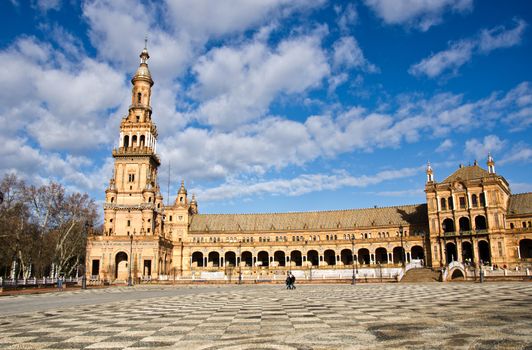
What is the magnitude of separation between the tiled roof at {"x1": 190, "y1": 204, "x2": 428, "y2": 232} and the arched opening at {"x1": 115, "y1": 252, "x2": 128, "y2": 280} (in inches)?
930

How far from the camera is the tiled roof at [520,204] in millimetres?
78375

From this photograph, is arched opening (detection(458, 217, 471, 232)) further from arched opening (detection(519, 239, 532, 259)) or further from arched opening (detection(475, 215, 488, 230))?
arched opening (detection(519, 239, 532, 259))

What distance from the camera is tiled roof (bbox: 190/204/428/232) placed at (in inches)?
3599

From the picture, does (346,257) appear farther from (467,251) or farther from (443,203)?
(467,251)

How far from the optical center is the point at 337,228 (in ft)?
304

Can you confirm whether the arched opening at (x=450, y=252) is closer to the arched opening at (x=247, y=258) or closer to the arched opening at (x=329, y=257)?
the arched opening at (x=329, y=257)

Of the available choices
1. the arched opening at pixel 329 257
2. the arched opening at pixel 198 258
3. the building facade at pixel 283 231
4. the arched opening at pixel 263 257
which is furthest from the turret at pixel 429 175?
the arched opening at pixel 198 258

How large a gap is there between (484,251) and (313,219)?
3568 centimetres

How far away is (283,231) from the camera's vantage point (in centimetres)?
9600

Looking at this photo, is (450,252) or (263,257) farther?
(263,257)

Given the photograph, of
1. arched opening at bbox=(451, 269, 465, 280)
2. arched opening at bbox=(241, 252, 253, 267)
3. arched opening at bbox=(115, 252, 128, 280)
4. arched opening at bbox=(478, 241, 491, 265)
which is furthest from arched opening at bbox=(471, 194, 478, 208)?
arched opening at bbox=(115, 252, 128, 280)

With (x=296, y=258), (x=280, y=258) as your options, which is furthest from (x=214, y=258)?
(x=296, y=258)

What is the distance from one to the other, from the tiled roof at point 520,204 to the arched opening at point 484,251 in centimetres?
856

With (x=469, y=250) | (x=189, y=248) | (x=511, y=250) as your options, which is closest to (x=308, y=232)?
(x=189, y=248)
